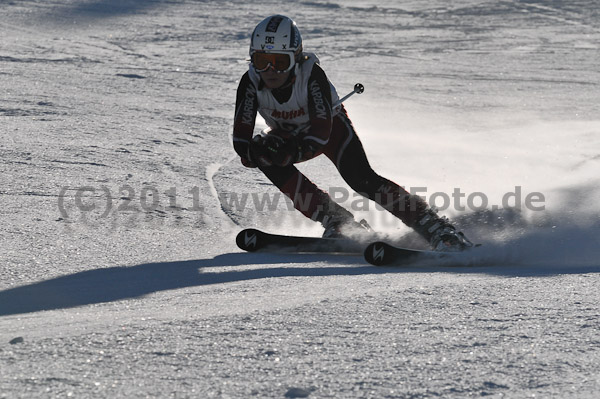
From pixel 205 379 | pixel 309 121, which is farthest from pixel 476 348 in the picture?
pixel 309 121

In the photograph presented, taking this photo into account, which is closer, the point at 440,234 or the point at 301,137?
the point at 440,234

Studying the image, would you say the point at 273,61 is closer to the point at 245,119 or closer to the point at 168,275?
the point at 245,119

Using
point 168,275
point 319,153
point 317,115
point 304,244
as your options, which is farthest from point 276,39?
point 168,275

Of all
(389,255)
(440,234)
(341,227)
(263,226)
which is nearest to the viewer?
(389,255)

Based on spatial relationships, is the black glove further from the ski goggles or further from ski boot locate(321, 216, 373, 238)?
ski boot locate(321, 216, 373, 238)

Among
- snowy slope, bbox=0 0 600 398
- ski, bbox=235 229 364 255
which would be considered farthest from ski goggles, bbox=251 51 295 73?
snowy slope, bbox=0 0 600 398

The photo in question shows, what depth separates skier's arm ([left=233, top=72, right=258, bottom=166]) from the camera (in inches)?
190

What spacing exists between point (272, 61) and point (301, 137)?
485 millimetres

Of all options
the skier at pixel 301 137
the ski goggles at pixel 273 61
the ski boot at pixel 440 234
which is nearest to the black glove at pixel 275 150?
the skier at pixel 301 137

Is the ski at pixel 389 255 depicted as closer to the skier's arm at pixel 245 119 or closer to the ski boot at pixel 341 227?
the ski boot at pixel 341 227

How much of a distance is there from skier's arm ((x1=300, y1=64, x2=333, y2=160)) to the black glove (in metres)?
0.07

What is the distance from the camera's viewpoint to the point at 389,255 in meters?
4.33

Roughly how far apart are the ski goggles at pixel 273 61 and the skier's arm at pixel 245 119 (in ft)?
0.68

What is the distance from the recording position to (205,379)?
2324 millimetres
